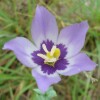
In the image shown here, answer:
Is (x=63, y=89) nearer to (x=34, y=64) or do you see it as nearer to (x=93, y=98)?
(x=93, y=98)

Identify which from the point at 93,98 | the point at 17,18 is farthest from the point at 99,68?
the point at 17,18

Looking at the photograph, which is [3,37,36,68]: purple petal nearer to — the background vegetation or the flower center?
the flower center

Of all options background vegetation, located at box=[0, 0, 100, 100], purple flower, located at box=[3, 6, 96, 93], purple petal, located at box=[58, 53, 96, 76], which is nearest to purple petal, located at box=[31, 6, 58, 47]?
purple flower, located at box=[3, 6, 96, 93]

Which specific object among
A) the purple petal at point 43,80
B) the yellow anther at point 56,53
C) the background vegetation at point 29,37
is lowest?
the background vegetation at point 29,37

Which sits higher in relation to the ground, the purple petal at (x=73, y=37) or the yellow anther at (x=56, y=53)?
the purple petal at (x=73, y=37)

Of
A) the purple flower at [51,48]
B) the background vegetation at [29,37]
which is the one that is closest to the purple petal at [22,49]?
the purple flower at [51,48]

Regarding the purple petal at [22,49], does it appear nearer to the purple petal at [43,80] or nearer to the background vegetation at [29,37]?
the purple petal at [43,80]

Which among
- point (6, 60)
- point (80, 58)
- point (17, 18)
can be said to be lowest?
point (6, 60)

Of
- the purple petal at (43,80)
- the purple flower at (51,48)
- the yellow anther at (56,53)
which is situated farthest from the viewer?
the yellow anther at (56,53)
